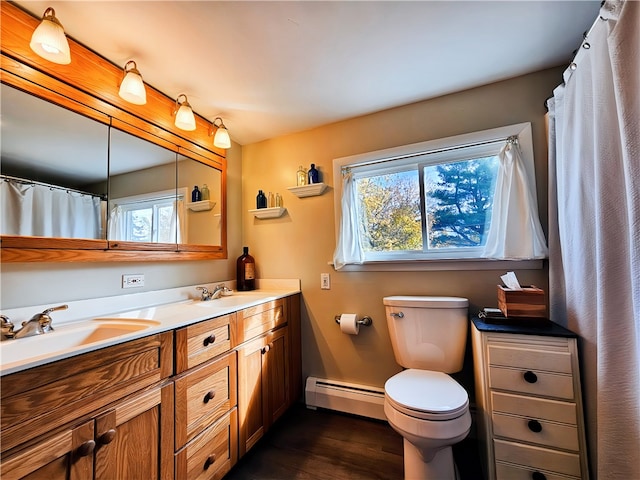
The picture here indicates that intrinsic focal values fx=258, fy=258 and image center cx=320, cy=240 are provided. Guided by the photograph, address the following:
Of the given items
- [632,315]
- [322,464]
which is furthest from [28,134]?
[632,315]

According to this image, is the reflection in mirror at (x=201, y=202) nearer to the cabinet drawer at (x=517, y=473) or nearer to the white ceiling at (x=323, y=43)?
the white ceiling at (x=323, y=43)

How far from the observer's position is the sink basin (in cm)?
91

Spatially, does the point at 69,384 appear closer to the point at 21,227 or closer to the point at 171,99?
the point at 21,227

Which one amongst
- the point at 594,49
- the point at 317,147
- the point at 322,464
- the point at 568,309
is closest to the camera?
the point at 594,49

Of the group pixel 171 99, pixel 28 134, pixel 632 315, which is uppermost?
pixel 171 99

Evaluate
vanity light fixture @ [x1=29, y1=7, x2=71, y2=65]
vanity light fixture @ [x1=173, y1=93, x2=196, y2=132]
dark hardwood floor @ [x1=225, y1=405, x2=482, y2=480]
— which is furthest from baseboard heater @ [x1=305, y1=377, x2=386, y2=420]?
vanity light fixture @ [x1=29, y1=7, x2=71, y2=65]

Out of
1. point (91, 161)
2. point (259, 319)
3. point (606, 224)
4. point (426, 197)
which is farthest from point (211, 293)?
point (606, 224)

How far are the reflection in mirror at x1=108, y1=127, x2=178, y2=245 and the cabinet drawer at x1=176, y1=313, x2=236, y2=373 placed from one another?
0.70 m

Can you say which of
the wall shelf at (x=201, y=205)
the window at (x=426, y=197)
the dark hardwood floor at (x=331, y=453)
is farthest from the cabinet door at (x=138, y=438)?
the window at (x=426, y=197)

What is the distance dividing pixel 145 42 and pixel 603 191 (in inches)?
83.2

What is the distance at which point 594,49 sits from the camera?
1.01 meters

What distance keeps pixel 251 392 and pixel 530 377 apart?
1.44 metres

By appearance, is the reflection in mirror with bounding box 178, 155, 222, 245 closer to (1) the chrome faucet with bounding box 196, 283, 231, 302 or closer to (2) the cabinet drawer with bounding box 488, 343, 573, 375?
(1) the chrome faucet with bounding box 196, 283, 231, 302

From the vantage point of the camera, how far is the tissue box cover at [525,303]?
51.1 inches
